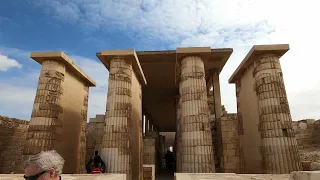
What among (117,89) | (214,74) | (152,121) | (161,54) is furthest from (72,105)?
(152,121)

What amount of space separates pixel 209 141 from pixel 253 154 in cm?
293

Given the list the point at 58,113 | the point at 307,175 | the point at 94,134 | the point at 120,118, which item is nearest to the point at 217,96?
the point at 120,118

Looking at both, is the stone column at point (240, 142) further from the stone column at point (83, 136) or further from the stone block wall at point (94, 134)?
the stone column at point (83, 136)

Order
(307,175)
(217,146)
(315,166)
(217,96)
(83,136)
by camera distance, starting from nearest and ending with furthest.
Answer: (307,175) < (315,166) < (83,136) < (217,146) < (217,96)

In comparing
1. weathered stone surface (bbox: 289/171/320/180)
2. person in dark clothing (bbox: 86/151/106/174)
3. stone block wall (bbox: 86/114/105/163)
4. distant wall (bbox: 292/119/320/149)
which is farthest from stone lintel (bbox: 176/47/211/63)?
distant wall (bbox: 292/119/320/149)

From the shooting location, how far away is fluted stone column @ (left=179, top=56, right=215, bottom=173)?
27.1ft

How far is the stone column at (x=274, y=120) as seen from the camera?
316 inches

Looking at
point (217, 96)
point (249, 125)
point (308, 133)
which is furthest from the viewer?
point (217, 96)

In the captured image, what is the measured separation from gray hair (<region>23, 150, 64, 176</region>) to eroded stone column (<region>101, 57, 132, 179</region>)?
20.7 feet

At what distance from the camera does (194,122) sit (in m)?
8.73

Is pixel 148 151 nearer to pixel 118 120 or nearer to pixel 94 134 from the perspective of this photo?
pixel 94 134

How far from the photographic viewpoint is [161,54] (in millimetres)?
11891

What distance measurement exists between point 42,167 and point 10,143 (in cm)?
1229

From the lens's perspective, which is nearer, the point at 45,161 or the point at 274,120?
the point at 45,161
